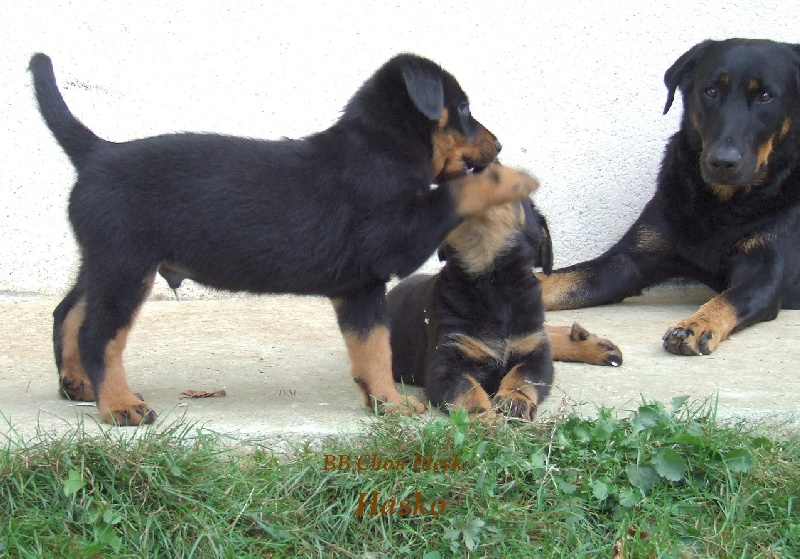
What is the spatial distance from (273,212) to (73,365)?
980 millimetres

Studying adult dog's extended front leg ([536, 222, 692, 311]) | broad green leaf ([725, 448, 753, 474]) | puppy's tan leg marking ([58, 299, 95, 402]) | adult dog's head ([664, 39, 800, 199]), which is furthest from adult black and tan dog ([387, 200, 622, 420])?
adult dog's extended front leg ([536, 222, 692, 311])

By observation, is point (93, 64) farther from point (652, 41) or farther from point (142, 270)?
point (652, 41)

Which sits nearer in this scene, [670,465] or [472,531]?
[472,531]

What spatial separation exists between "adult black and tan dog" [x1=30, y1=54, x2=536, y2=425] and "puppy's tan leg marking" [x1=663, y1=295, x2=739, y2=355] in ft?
4.78

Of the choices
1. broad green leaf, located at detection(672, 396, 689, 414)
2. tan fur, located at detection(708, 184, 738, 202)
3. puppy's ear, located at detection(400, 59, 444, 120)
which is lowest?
broad green leaf, located at detection(672, 396, 689, 414)

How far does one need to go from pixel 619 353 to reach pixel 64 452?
7.82ft

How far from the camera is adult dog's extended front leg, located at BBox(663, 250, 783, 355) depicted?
456 centimetres

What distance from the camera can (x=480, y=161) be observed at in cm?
364

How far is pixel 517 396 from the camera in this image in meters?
3.52

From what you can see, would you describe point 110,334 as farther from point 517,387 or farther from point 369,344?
point 517,387

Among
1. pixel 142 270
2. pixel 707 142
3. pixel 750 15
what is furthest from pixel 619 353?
pixel 750 15

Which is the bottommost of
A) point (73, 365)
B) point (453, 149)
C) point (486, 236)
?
point (73, 365)

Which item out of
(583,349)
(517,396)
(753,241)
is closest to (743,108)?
(753,241)

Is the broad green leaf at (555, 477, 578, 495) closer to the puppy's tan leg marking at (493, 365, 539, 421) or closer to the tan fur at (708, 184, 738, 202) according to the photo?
the puppy's tan leg marking at (493, 365, 539, 421)
